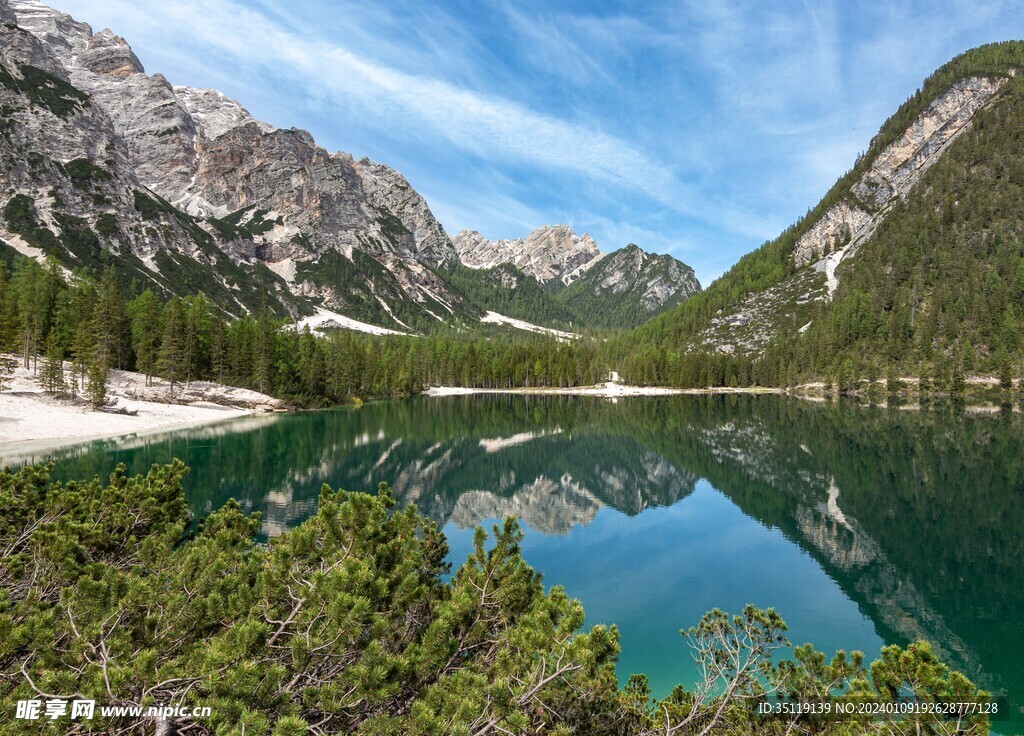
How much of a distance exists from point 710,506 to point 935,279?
159717mm

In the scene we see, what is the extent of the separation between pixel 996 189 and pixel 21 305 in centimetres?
24108

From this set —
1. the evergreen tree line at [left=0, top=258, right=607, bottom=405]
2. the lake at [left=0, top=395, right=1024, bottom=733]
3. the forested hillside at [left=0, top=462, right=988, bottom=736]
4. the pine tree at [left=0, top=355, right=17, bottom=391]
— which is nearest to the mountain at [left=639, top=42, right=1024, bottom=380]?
the lake at [left=0, top=395, right=1024, bottom=733]

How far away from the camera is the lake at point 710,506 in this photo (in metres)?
17.2

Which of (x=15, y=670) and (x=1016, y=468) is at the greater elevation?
(x=15, y=670)

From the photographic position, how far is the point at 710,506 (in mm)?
34656

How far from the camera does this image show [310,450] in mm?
49250

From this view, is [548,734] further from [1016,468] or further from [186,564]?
[1016,468]

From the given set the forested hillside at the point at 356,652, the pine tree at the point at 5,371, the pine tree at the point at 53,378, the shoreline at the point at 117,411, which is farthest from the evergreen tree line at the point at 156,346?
the forested hillside at the point at 356,652

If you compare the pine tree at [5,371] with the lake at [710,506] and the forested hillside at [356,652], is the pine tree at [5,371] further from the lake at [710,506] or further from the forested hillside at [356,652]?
the forested hillside at [356,652]

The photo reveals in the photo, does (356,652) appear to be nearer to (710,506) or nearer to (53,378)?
(710,506)

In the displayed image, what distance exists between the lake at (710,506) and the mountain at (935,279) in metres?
67.2

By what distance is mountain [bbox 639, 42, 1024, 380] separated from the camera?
403ft

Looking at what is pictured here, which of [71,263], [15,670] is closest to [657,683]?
[15,670]
